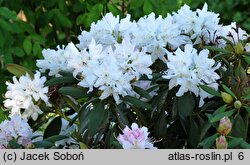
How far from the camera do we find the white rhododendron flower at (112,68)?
76.6 inches

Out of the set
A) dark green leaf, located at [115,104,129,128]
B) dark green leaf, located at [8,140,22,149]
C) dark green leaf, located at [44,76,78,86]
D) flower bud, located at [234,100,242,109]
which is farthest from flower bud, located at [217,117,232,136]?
dark green leaf, located at [8,140,22,149]

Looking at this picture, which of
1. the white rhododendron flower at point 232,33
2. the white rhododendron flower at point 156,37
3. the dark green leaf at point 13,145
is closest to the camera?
the dark green leaf at point 13,145

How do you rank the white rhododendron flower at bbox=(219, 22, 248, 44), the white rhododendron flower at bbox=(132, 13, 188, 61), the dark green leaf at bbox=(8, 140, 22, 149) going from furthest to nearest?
the white rhododendron flower at bbox=(219, 22, 248, 44)
the white rhododendron flower at bbox=(132, 13, 188, 61)
the dark green leaf at bbox=(8, 140, 22, 149)

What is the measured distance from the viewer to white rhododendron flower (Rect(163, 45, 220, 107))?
1984 mm

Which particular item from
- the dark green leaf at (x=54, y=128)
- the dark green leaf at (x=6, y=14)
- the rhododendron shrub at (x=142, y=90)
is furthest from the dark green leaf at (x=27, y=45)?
the dark green leaf at (x=54, y=128)

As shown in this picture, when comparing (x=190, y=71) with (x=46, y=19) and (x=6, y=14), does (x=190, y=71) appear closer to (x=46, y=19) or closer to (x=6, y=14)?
(x=6, y=14)

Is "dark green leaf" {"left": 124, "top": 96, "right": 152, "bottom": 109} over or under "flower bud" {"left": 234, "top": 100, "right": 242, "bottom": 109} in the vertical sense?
over

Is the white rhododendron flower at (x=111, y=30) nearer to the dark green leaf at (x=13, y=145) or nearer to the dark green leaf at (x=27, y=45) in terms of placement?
the dark green leaf at (x=13, y=145)

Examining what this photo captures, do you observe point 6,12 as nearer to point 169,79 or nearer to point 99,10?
point 99,10

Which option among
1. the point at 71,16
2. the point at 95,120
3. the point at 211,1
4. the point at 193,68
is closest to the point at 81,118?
the point at 95,120

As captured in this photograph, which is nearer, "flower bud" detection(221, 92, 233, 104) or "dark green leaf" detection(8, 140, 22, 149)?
"flower bud" detection(221, 92, 233, 104)

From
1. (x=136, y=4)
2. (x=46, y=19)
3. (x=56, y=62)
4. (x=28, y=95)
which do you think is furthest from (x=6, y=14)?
(x=28, y=95)

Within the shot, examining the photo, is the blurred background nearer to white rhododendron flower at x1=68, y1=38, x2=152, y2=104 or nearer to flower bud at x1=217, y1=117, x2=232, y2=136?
white rhododendron flower at x1=68, y1=38, x2=152, y2=104

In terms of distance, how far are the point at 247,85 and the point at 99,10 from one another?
1677 mm
